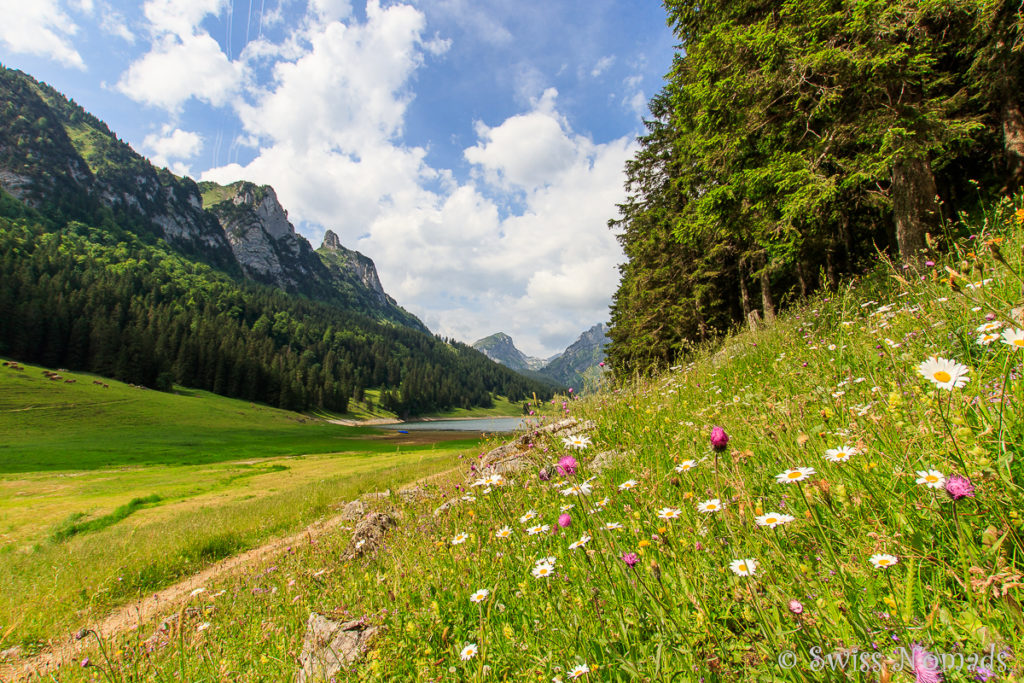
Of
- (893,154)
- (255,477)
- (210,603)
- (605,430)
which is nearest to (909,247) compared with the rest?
(893,154)

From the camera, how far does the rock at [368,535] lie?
19.4ft

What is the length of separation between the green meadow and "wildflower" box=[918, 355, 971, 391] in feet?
11.9

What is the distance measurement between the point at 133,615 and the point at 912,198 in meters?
15.8

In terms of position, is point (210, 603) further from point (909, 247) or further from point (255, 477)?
point (255, 477)

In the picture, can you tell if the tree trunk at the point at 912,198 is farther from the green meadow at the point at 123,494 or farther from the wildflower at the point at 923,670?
the green meadow at the point at 123,494

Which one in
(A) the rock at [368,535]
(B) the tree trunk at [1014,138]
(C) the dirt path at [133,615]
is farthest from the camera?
(B) the tree trunk at [1014,138]

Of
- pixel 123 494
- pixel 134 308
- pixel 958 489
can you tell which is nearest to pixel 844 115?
pixel 958 489

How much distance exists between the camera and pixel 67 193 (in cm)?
15575

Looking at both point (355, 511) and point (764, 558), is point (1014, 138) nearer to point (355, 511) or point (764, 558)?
point (764, 558)

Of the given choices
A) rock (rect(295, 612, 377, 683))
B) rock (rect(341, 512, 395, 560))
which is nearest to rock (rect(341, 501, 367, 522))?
rock (rect(341, 512, 395, 560))

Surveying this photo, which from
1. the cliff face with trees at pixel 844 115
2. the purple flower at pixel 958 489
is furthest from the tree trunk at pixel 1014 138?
the purple flower at pixel 958 489

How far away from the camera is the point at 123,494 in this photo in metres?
20.0

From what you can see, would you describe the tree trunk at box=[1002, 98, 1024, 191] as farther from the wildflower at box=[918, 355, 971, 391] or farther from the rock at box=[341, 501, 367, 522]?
the rock at box=[341, 501, 367, 522]

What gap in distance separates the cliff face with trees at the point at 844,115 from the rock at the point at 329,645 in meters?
7.34
